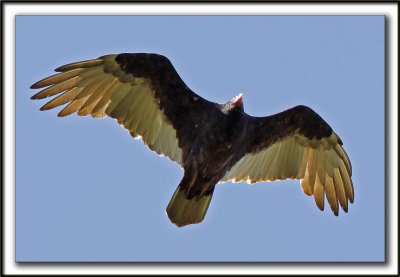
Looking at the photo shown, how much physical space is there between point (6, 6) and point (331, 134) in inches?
165

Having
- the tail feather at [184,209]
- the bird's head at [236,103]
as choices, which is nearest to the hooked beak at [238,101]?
the bird's head at [236,103]

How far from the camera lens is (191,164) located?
11.0 metres

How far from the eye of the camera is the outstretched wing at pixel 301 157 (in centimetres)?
1166

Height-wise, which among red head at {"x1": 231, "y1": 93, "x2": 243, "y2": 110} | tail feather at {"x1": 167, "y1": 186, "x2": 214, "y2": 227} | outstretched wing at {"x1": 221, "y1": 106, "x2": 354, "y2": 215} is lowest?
tail feather at {"x1": 167, "y1": 186, "x2": 214, "y2": 227}

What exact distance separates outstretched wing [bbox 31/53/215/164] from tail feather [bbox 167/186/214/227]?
417mm

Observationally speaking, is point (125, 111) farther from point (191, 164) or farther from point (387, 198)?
point (387, 198)

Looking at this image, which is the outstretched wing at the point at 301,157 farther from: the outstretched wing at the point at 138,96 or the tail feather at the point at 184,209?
the outstretched wing at the point at 138,96

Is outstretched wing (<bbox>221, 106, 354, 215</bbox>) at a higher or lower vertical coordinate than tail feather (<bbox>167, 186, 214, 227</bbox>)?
higher

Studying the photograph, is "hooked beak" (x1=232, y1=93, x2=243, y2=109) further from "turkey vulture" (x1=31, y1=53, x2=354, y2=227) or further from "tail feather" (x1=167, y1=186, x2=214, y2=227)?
"tail feather" (x1=167, y1=186, x2=214, y2=227)

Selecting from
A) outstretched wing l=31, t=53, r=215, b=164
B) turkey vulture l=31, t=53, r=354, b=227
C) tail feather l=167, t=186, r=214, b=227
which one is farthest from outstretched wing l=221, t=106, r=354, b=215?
outstretched wing l=31, t=53, r=215, b=164

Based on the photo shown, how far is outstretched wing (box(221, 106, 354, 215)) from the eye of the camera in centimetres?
1166

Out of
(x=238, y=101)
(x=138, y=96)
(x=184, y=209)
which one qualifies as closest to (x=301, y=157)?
(x=238, y=101)

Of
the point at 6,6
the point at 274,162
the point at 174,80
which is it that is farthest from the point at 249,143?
the point at 6,6

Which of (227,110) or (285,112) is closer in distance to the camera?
(227,110)
